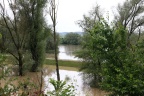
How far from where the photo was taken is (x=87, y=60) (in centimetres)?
2205

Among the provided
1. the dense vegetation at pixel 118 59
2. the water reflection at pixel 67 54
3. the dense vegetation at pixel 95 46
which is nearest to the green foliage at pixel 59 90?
the dense vegetation at pixel 95 46

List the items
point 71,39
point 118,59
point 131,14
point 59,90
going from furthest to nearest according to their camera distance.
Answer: point 71,39, point 131,14, point 118,59, point 59,90

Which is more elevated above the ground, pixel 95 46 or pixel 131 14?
pixel 131 14

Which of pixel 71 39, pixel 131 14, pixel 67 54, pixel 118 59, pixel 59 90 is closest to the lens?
pixel 59 90

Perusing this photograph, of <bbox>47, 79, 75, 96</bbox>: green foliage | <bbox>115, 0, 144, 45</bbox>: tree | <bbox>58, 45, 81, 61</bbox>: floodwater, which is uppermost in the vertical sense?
<bbox>115, 0, 144, 45</bbox>: tree

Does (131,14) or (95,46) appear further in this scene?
(131,14)

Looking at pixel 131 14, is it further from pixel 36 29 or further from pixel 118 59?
pixel 118 59

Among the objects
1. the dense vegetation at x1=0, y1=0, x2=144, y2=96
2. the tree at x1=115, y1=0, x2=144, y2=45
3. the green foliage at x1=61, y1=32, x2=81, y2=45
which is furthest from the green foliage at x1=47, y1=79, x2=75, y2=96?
the green foliage at x1=61, y1=32, x2=81, y2=45

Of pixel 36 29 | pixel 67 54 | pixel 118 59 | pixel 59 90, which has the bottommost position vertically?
pixel 59 90

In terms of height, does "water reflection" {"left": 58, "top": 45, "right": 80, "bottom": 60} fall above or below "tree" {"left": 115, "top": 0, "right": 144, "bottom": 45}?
below

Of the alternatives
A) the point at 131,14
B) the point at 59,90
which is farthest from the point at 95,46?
the point at 131,14

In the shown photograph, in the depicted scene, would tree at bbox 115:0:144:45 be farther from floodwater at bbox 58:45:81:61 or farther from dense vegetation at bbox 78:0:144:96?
dense vegetation at bbox 78:0:144:96

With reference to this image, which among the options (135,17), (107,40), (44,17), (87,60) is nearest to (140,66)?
(107,40)

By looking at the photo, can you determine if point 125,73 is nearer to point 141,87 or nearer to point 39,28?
point 141,87
